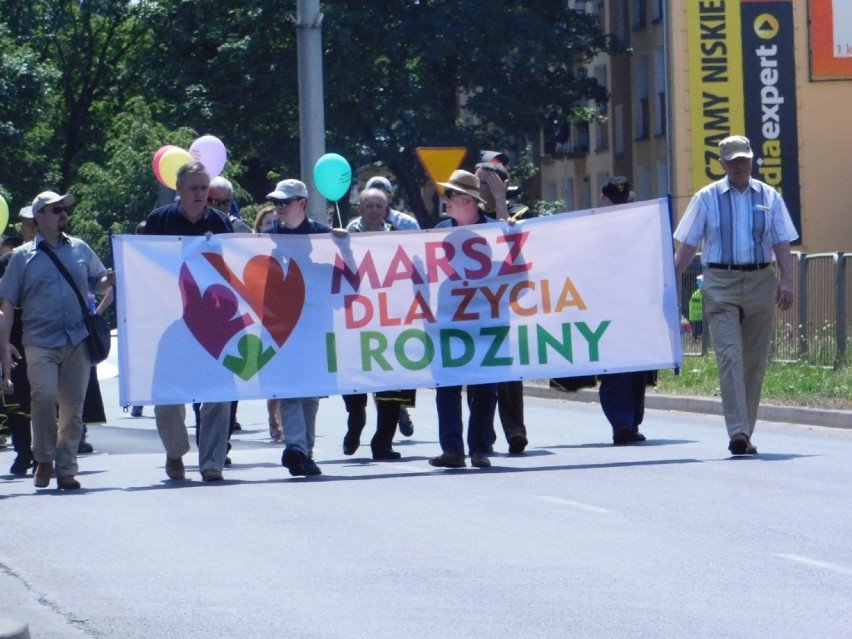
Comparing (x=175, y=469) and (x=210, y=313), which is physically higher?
(x=210, y=313)

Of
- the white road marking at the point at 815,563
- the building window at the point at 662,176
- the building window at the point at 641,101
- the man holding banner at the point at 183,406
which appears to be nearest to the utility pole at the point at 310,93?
the man holding banner at the point at 183,406

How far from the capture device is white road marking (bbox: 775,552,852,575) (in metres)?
7.77

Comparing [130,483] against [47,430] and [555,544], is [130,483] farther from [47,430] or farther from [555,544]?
[555,544]

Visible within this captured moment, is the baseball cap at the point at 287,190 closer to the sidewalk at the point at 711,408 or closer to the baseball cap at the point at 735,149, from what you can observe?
the baseball cap at the point at 735,149

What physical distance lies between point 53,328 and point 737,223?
440 cm

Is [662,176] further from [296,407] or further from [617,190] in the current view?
[296,407]

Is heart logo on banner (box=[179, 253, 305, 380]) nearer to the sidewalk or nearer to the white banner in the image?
the white banner

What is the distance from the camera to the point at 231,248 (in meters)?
12.6

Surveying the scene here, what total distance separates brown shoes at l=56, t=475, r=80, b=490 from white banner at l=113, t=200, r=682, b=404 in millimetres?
666

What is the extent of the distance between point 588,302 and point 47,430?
3802 millimetres

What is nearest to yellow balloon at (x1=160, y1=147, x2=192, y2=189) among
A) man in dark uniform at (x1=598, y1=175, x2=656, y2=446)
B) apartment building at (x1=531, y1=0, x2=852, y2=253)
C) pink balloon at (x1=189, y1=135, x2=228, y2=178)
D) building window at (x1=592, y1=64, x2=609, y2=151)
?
pink balloon at (x1=189, y1=135, x2=228, y2=178)

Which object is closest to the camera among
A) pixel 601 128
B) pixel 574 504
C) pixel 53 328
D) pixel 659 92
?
pixel 574 504

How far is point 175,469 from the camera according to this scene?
12336mm

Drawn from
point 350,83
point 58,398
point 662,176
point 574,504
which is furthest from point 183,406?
point 662,176
